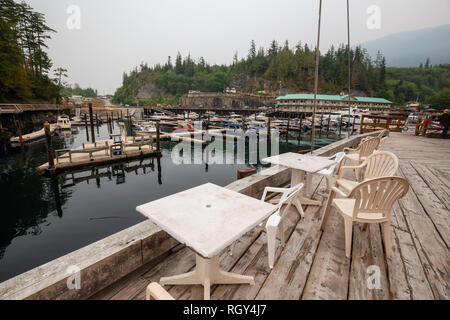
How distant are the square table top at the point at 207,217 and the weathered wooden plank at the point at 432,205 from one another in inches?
104

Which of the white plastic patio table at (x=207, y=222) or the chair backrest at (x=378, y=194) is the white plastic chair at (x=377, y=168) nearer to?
the chair backrest at (x=378, y=194)

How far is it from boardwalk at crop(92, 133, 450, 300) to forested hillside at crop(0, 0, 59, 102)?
1583 inches

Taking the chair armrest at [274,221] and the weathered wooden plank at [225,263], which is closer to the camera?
the weathered wooden plank at [225,263]

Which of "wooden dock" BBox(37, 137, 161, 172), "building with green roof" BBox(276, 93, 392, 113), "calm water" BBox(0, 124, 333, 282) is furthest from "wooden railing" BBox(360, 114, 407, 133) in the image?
"building with green roof" BBox(276, 93, 392, 113)

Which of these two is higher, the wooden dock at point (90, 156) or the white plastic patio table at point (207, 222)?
the white plastic patio table at point (207, 222)

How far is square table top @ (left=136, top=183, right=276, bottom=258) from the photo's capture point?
162 centimetres

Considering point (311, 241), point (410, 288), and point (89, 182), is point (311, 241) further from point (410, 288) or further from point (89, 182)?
point (89, 182)

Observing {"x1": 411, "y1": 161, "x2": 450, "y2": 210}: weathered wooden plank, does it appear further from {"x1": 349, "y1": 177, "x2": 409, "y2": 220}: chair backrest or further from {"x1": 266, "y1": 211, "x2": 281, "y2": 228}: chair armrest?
{"x1": 266, "y1": 211, "x2": 281, "y2": 228}: chair armrest

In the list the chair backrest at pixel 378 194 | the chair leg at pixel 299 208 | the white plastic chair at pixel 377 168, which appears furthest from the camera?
the chair leg at pixel 299 208

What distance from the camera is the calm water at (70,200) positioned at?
7.26 m

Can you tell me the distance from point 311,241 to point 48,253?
8204mm

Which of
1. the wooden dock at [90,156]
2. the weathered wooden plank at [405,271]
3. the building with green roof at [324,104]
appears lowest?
the wooden dock at [90,156]

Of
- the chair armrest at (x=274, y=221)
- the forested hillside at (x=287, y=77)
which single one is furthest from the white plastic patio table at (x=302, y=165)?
the forested hillside at (x=287, y=77)

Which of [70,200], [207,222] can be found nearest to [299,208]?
[207,222]
